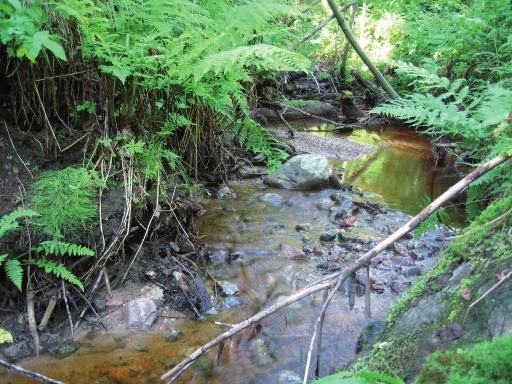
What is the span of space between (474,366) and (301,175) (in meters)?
4.97

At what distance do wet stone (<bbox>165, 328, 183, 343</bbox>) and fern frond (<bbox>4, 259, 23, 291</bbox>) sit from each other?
39.0 inches

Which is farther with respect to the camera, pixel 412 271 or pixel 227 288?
pixel 412 271

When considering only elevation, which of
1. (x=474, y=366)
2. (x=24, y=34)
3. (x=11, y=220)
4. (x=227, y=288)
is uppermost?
(x=24, y=34)

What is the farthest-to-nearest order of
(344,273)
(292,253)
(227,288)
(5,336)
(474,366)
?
(292,253)
(227,288)
(5,336)
(344,273)
(474,366)

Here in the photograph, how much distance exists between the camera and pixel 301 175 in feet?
19.7

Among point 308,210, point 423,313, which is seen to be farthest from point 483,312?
point 308,210

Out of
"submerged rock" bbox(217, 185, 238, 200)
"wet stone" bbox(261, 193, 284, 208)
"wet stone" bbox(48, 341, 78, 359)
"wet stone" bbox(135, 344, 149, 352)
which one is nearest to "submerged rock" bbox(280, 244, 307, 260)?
"wet stone" bbox(261, 193, 284, 208)

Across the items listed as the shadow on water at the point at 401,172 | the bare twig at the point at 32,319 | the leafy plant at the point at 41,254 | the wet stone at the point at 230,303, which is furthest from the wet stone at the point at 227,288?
the shadow on water at the point at 401,172

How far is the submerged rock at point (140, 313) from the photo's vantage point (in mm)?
3080

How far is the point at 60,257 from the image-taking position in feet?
9.65

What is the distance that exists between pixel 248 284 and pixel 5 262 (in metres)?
1.81

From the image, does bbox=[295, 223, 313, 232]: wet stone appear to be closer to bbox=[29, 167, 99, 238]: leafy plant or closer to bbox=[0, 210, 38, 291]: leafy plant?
bbox=[29, 167, 99, 238]: leafy plant

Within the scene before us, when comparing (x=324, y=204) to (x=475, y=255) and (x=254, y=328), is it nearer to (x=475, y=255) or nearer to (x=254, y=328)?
(x=254, y=328)

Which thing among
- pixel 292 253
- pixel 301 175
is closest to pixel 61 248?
pixel 292 253
